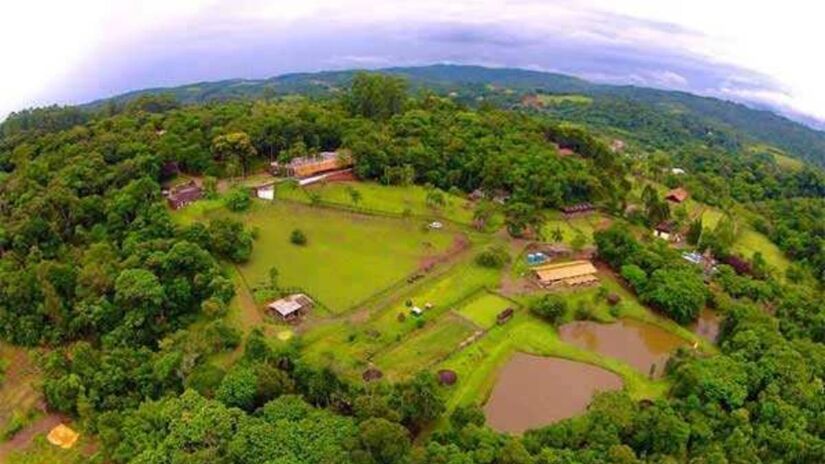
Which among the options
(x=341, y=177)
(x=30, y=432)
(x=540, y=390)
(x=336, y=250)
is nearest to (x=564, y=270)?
(x=540, y=390)

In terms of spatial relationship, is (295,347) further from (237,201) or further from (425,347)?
(237,201)

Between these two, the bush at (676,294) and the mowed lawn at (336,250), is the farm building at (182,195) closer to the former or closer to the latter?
the mowed lawn at (336,250)

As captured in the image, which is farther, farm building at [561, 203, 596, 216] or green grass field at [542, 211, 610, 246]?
farm building at [561, 203, 596, 216]

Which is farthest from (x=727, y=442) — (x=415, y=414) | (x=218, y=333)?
(x=218, y=333)

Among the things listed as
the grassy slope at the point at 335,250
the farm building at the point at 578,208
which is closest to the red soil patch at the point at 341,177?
the grassy slope at the point at 335,250

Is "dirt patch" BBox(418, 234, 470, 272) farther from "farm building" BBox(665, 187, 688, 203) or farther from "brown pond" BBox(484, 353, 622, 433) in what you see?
"farm building" BBox(665, 187, 688, 203)

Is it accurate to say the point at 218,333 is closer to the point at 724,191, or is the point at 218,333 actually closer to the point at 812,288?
the point at 812,288

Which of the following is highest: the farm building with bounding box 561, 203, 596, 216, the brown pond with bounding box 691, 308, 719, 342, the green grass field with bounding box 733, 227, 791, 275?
the farm building with bounding box 561, 203, 596, 216

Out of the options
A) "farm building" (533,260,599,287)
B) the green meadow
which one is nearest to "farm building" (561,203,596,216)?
the green meadow
